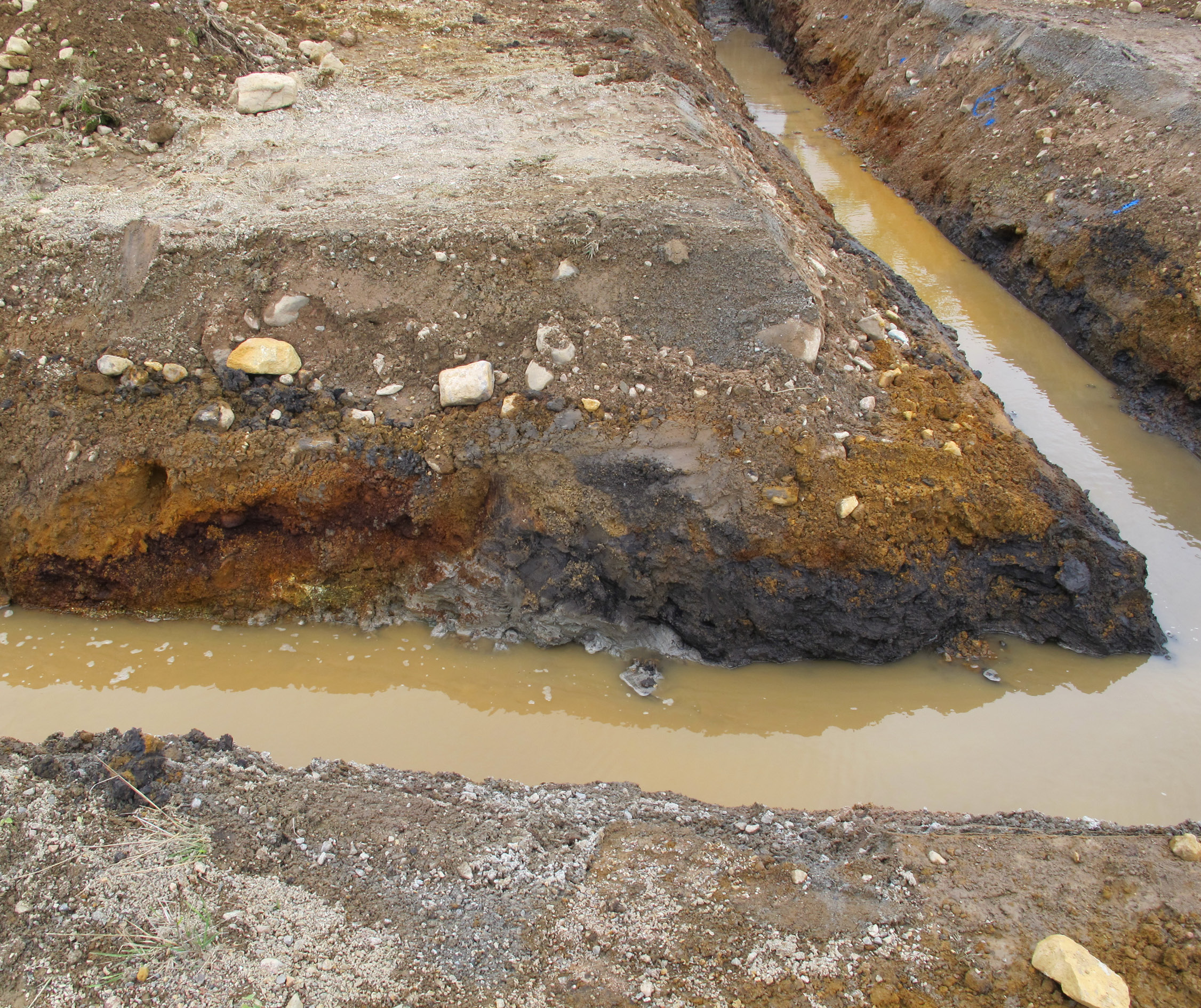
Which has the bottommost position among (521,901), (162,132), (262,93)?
(521,901)

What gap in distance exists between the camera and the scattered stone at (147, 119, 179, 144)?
5.52 metres

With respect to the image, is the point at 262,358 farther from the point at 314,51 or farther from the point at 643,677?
the point at 314,51

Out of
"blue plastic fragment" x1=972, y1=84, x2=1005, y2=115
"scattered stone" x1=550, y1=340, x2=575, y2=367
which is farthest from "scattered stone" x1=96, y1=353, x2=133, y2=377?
"blue plastic fragment" x1=972, y1=84, x2=1005, y2=115

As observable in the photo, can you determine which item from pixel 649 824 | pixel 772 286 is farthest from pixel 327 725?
pixel 772 286

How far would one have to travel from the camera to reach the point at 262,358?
4.26 meters

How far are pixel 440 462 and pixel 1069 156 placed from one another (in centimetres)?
691

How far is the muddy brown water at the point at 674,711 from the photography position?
12.3ft

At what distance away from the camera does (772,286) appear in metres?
4.48

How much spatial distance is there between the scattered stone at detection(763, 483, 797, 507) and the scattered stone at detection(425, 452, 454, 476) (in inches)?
67.5

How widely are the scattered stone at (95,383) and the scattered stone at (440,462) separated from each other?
1918mm

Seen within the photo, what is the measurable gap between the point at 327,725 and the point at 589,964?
2.14 meters

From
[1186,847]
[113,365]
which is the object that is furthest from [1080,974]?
[113,365]

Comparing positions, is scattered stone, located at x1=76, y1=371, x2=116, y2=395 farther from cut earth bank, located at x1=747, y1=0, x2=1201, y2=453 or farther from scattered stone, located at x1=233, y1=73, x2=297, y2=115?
cut earth bank, located at x1=747, y1=0, x2=1201, y2=453

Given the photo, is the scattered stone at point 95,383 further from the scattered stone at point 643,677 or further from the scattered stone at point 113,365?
the scattered stone at point 643,677
